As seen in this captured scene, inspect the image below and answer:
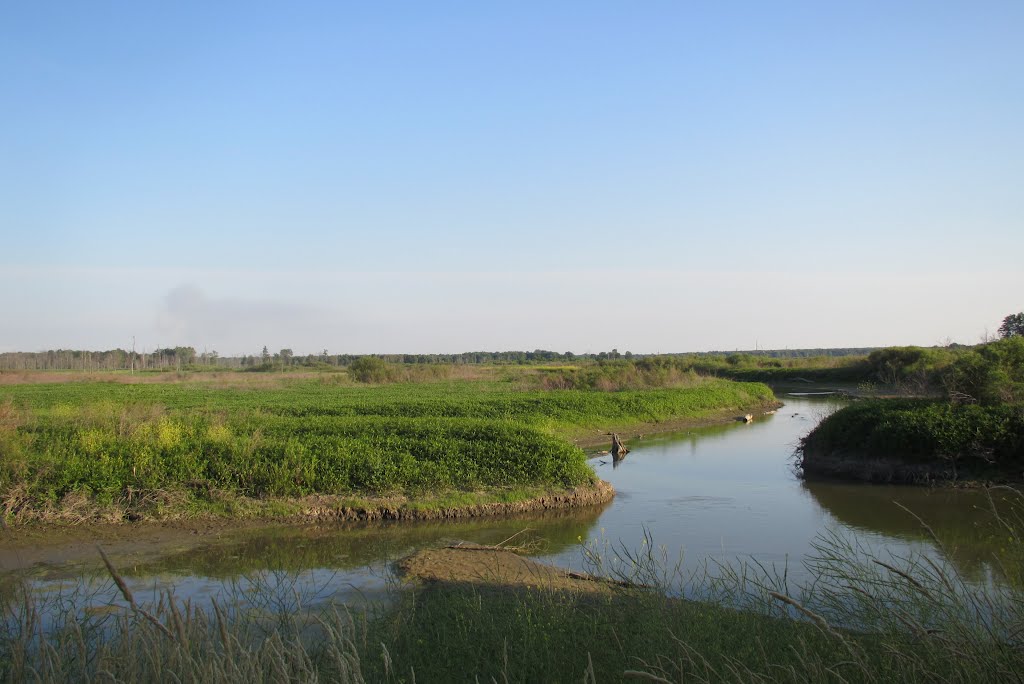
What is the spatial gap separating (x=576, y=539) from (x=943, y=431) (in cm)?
1077

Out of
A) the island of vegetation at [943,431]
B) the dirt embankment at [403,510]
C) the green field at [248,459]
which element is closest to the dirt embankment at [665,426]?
the island of vegetation at [943,431]

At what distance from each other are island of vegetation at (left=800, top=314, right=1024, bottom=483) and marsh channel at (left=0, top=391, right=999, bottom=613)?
0.76 metres

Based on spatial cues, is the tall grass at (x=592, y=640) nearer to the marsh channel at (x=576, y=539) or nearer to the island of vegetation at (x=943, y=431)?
the marsh channel at (x=576, y=539)

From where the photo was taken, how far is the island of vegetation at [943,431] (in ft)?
60.1

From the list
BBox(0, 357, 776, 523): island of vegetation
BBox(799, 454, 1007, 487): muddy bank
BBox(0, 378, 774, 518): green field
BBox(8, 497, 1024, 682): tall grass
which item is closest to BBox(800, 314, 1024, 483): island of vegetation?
BBox(799, 454, 1007, 487): muddy bank

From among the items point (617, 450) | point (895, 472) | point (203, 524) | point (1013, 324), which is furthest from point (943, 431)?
point (1013, 324)

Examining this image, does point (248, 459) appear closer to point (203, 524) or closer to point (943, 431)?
point (203, 524)

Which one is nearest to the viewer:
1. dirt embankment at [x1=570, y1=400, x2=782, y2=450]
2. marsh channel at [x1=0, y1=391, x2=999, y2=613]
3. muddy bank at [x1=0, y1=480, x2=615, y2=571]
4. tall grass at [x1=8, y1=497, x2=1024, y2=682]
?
tall grass at [x1=8, y1=497, x2=1024, y2=682]

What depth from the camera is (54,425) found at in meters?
17.9

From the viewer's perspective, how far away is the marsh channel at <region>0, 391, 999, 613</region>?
10.8 m

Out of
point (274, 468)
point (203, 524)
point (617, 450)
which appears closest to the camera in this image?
point (203, 524)

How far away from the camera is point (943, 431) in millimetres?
18891

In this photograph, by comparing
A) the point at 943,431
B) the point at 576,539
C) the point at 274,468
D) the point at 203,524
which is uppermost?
the point at 943,431

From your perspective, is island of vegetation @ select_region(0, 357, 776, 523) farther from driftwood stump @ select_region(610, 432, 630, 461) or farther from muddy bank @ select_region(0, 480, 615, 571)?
driftwood stump @ select_region(610, 432, 630, 461)
